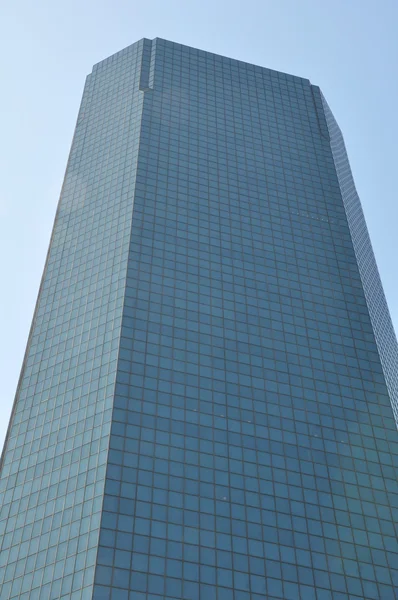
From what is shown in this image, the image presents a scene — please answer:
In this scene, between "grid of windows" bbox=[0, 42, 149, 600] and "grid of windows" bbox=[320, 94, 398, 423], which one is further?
"grid of windows" bbox=[320, 94, 398, 423]

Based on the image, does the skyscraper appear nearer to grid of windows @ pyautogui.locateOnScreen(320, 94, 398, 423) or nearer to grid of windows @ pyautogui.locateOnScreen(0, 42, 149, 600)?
grid of windows @ pyautogui.locateOnScreen(0, 42, 149, 600)

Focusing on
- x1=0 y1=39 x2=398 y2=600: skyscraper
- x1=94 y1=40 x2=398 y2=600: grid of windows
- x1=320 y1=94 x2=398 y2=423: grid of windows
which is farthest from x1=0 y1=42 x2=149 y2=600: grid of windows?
x1=320 y1=94 x2=398 y2=423: grid of windows

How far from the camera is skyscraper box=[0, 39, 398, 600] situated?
6606 centimetres

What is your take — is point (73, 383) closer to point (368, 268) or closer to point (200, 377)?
point (200, 377)

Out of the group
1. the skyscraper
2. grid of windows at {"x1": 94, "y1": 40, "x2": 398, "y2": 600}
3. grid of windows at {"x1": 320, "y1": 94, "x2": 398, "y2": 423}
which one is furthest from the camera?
grid of windows at {"x1": 320, "y1": 94, "x2": 398, "y2": 423}

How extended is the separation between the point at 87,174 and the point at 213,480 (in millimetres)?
54195

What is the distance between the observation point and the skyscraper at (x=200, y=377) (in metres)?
66.1

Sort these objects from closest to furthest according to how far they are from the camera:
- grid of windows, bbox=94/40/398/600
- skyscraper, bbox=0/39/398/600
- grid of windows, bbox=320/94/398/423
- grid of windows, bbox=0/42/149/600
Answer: grid of windows, bbox=0/42/149/600, skyscraper, bbox=0/39/398/600, grid of windows, bbox=94/40/398/600, grid of windows, bbox=320/94/398/423

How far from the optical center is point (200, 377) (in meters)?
80.7

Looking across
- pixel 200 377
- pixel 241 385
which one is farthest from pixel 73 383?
pixel 241 385

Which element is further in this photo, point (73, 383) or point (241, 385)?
point (241, 385)

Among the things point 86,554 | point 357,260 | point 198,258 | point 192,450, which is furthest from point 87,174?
point 86,554

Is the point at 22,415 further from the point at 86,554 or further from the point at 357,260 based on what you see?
the point at 357,260

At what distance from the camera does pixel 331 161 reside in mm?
121188
